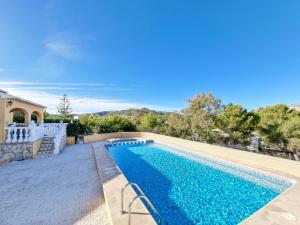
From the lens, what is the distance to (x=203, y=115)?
18000 mm

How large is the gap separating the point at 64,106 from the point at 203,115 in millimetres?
32276

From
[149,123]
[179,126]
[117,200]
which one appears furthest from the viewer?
[149,123]

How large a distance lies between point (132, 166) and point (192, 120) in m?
11.8

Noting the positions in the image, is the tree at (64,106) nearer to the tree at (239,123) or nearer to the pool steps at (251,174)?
the pool steps at (251,174)

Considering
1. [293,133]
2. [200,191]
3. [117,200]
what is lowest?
[200,191]

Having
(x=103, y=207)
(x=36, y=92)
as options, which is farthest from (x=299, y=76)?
(x=36, y=92)

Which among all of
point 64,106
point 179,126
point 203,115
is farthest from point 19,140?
point 64,106

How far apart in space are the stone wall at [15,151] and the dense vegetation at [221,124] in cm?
614

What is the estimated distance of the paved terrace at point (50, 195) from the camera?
3588 millimetres

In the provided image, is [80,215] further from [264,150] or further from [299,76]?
[299,76]

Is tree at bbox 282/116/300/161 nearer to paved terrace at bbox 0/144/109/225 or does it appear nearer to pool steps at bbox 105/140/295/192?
pool steps at bbox 105/140/295/192

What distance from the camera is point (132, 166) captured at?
30.7 feet

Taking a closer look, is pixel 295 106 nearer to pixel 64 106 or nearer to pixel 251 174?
pixel 251 174

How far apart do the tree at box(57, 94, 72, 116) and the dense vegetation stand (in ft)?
60.6
